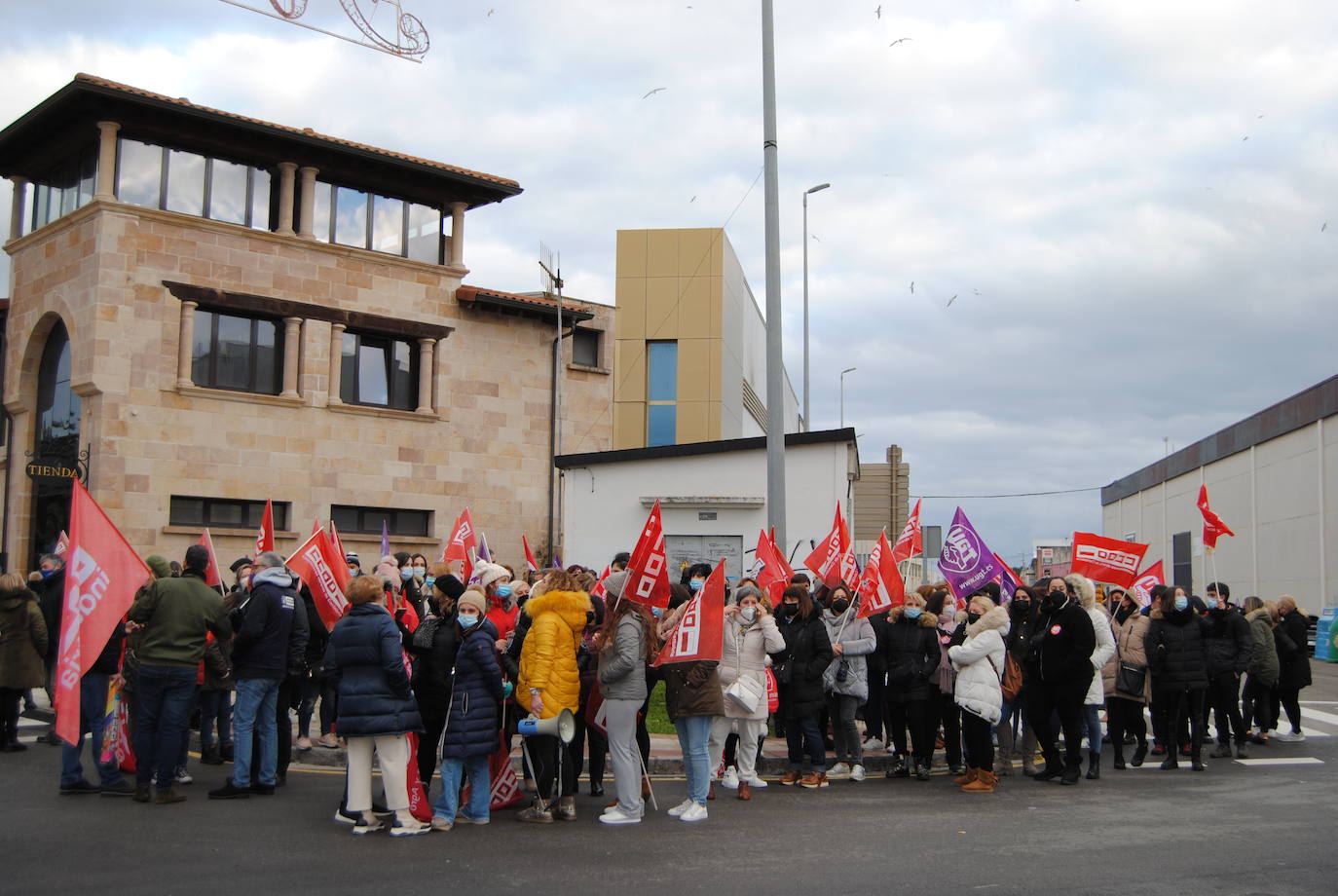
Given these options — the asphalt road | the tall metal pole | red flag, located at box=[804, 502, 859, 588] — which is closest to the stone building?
the tall metal pole

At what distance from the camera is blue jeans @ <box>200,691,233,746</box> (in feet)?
34.3

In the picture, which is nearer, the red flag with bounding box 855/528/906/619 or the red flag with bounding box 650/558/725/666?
the red flag with bounding box 650/558/725/666

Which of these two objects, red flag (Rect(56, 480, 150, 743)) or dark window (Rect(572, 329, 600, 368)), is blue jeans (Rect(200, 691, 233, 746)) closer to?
red flag (Rect(56, 480, 150, 743))

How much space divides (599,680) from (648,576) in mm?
874

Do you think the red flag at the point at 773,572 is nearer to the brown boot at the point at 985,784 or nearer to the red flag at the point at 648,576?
the brown boot at the point at 985,784

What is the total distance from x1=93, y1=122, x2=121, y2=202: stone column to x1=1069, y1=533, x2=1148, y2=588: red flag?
65.0ft

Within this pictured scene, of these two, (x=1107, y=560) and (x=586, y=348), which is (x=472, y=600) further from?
(x=586, y=348)

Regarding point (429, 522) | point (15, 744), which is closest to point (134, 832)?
point (15, 744)

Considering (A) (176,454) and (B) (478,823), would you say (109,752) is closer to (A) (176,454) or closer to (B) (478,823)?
(B) (478,823)

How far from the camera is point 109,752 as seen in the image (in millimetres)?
9867

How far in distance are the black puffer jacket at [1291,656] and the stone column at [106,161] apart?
22.1 m

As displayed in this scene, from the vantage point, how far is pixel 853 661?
1109 centimetres

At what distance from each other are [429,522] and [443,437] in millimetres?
2049

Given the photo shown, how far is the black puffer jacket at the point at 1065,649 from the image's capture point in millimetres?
10742
